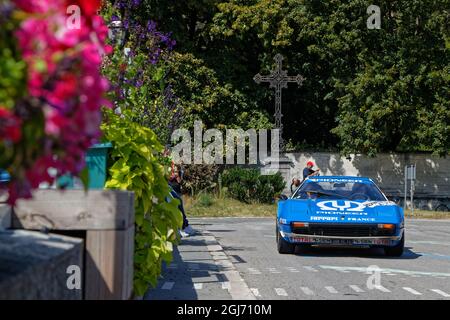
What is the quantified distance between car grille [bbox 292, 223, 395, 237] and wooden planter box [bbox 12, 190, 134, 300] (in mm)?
8412

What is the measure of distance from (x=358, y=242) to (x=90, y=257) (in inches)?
343

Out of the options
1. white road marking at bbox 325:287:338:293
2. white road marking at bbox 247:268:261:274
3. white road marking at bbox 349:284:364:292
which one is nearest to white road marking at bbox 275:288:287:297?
white road marking at bbox 325:287:338:293

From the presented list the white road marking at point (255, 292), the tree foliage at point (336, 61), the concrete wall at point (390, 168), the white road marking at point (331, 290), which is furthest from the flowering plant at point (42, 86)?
the concrete wall at point (390, 168)

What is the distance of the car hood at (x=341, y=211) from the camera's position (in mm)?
12836

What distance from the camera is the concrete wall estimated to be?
38781mm

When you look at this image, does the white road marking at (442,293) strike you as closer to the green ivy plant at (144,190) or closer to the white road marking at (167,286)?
the white road marking at (167,286)

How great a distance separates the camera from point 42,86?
221 centimetres

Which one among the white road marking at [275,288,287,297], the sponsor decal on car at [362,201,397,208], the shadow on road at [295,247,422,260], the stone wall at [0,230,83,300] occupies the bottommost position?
the shadow on road at [295,247,422,260]

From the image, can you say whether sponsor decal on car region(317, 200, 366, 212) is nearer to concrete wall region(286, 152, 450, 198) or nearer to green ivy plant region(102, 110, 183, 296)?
green ivy plant region(102, 110, 183, 296)

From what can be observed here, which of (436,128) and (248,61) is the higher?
(248,61)

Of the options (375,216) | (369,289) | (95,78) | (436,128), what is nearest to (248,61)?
(436,128)

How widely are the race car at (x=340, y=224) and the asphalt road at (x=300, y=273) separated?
270mm
